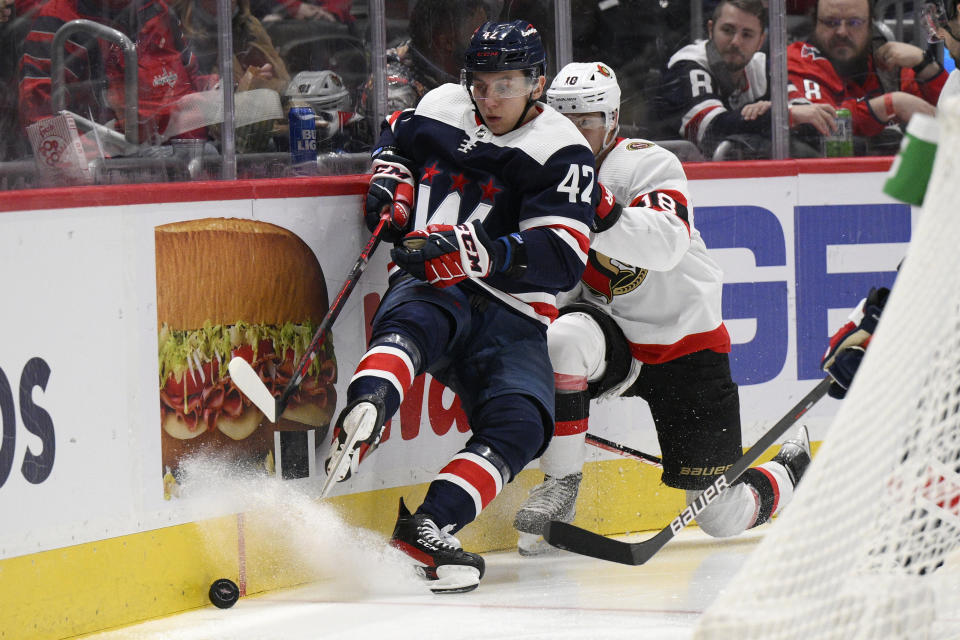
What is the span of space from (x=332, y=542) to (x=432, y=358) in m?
0.50

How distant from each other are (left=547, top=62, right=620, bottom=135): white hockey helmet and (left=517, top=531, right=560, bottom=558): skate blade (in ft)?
3.50

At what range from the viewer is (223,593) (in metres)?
2.98

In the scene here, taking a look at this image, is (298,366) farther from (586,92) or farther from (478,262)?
(586,92)

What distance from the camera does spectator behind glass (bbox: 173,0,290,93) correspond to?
10.6 feet

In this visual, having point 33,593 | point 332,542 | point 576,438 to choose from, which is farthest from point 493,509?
point 33,593

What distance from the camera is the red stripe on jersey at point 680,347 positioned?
3.57 metres

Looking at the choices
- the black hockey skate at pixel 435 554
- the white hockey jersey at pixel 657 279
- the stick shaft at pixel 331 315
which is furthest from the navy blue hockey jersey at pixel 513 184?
the black hockey skate at pixel 435 554

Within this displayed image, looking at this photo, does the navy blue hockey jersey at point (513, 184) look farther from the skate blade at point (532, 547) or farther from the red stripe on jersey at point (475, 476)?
the skate blade at point (532, 547)

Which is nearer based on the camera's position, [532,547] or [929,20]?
[532,547]

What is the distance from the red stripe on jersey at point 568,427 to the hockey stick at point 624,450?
0.73ft

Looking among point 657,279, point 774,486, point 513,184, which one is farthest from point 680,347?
point 513,184

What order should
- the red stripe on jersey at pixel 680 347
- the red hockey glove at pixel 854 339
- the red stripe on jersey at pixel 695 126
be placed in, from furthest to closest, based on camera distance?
the red stripe on jersey at pixel 695 126 < the red stripe on jersey at pixel 680 347 < the red hockey glove at pixel 854 339

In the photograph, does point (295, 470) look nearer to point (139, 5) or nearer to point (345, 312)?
point (345, 312)

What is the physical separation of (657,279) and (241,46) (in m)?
1.18
